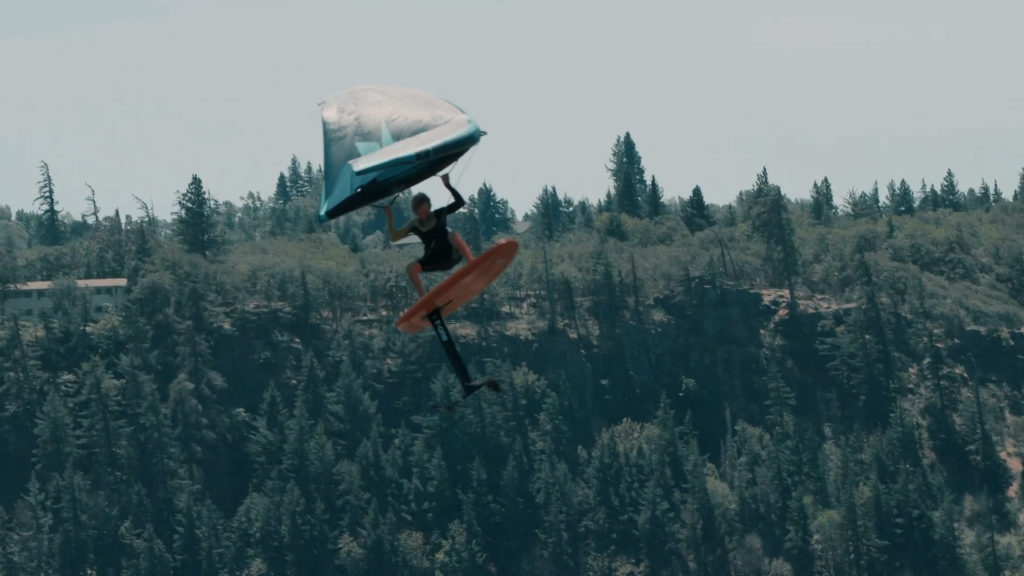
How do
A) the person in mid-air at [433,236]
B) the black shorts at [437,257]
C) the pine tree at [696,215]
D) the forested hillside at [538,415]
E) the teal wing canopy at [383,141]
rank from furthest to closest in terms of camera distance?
1. the pine tree at [696,215]
2. the forested hillside at [538,415]
3. the black shorts at [437,257]
4. the teal wing canopy at [383,141]
5. the person in mid-air at [433,236]

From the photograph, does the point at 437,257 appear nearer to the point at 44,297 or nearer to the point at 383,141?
the point at 383,141

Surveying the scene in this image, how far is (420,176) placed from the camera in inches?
1738

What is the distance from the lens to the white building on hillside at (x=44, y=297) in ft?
554

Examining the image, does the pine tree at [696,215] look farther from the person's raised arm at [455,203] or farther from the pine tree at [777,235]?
the person's raised arm at [455,203]

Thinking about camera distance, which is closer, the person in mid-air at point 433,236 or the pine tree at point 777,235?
the person in mid-air at point 433,236

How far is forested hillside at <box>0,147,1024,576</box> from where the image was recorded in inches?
5428

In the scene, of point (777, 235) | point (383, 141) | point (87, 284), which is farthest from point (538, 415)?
point (383, 141)

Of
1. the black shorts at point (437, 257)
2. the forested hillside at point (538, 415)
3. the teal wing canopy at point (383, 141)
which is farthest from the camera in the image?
the forested hillside at point (538, 415)

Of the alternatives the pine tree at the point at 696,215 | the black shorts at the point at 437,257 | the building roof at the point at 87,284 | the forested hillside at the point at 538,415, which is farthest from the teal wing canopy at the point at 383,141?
the pine tree at the point at 696,215

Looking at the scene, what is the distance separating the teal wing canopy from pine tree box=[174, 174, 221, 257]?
13857 centimetres

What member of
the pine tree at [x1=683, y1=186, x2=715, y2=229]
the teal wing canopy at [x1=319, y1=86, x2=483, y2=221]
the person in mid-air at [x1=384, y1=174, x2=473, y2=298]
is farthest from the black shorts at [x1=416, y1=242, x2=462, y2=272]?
the pine tree at [x1=683, y1=186, x2=715, y2=229]

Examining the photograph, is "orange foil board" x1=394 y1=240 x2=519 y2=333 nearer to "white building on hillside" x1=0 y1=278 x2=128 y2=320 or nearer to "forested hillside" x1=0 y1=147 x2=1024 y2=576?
"forested hillside" x1=0 y1=147 x2=1024 y2=576

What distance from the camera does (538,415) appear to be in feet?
502

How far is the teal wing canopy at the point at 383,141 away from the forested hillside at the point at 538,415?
9373cm
